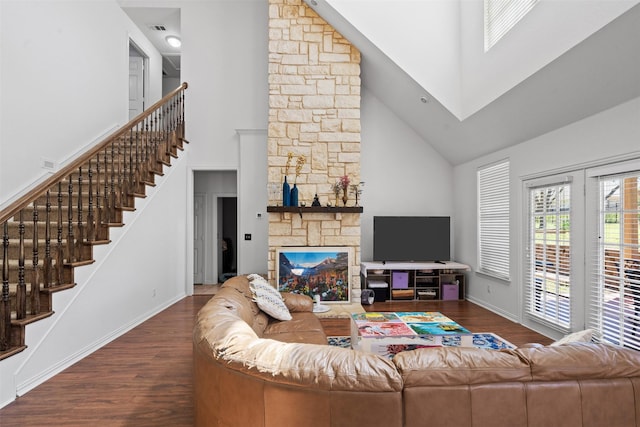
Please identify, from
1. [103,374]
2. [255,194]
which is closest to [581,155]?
[255,194]

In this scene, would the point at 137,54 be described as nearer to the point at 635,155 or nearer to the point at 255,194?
the point at 255,194

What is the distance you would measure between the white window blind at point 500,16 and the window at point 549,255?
1.79 m

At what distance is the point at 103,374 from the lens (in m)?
2.86

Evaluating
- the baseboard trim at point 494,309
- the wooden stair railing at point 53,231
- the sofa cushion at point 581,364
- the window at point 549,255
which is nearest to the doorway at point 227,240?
the wooden stair railing at point 53,231

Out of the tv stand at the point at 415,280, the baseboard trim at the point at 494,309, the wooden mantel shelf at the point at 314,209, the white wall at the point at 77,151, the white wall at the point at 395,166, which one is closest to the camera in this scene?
the white wall at the point at 77,151

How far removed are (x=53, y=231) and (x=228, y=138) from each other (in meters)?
3.12

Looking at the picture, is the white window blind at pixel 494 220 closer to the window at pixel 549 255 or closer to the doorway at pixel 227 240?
the window at pixel 549 255

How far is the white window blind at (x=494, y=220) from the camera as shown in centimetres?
461

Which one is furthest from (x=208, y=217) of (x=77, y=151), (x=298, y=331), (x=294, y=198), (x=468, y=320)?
(x=468, y=320)

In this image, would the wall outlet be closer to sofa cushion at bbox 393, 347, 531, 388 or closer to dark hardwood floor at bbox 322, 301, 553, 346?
dark hardwood floor at bbox 322, 301, 553, 346

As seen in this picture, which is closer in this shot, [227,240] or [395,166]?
[395,166]

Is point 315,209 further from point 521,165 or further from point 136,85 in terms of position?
point 136,85

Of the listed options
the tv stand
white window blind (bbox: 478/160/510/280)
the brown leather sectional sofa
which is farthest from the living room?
the brown leather sectional sofa

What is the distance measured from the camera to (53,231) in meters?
3.44
